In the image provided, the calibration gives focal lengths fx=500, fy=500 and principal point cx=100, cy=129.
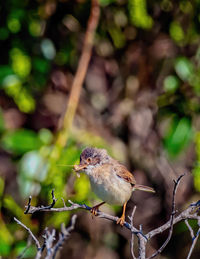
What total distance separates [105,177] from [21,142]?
2.98 feet

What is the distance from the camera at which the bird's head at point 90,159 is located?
3.06 metres

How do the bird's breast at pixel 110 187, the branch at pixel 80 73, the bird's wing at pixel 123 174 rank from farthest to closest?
the branch at pixel 80 73, the bird's wing at pixel 123 174, the bird's breast at pixel 110 187

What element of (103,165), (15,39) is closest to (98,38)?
(15,39)

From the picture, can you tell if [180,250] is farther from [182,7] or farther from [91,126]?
[182,7]

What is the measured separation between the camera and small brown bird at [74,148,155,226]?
2.99m

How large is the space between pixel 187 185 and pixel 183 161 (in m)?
0.24

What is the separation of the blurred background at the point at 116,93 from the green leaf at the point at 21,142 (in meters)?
0.09

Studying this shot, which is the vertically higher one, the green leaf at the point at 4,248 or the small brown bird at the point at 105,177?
the small brown bird at the point at 105,177

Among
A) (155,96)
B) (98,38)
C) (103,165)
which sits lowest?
(103,165)

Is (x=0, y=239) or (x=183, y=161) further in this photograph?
(x=183, y=161)

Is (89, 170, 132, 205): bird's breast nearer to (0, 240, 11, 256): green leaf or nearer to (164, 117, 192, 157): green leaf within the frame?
(164, 117, 192, 157): green leaf

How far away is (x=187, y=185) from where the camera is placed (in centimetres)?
481

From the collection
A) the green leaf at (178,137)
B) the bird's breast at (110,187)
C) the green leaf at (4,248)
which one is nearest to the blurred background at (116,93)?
the green leaf at (178,137)

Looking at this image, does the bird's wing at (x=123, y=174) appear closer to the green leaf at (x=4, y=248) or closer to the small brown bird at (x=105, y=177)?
the small brown bird at (x=105, y=177)
